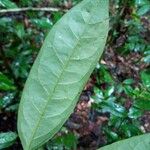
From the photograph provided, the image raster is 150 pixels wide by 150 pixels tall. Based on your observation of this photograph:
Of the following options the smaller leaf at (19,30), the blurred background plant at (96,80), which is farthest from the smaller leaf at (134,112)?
the smaller leaf at (19,30)

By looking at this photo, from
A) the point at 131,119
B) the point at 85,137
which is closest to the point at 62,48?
the point at 131,119

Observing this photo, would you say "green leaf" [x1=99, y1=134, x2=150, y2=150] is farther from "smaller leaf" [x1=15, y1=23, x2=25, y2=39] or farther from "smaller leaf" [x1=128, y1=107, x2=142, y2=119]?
"smaller leaf" [x1=15, y1=23, x2=25, y2=39]

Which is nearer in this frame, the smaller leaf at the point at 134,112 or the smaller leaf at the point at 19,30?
the smaller leaf at the point at 134,112

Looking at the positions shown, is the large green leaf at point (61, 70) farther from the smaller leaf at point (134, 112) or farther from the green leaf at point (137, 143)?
the smaller leaf at point (134, 112)

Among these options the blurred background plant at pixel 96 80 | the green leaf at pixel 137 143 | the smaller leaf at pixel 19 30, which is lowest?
the blurred background plant at pixel 96 80

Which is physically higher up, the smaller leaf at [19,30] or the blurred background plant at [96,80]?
the smaller leaf at [19,30]

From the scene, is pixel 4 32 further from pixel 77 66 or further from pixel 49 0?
pixel 77 66
